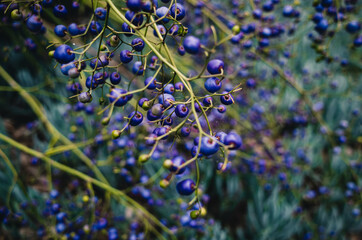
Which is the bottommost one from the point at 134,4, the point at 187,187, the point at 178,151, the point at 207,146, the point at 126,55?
the point at 178,151

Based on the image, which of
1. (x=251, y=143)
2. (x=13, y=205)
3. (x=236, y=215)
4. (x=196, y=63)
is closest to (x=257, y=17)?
(x=196, y=63)

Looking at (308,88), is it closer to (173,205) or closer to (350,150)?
(350,150)

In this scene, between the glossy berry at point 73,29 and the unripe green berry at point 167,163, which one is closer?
the unripe green berry at point 167,163

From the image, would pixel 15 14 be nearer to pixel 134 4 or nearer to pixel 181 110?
pixel 134 4

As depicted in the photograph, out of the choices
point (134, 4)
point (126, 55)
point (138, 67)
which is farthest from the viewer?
point (138, 67)

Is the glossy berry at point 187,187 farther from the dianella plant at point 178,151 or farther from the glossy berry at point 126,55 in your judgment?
the glossy berry at point 126,55

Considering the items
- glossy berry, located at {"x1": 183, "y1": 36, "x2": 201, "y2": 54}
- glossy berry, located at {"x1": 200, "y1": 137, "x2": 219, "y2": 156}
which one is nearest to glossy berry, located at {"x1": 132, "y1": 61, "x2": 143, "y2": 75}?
glossy berry, located at {"x1": 183, "y1": 36, "x2": 201, "y2": 54}

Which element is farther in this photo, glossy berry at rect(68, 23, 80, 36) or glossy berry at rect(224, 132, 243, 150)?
glossy berry at rect(68, 23, 80, 36)

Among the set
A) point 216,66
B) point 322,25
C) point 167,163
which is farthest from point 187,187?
point 322,25

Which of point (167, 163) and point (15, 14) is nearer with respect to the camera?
point (167, 163)

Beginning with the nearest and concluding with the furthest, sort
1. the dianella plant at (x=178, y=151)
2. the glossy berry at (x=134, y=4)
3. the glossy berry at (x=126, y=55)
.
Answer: the glossy berry at (x=134, y=4)
the glossy berry at (x=126, y=55)
the dianella plant at (x=178, y=151)

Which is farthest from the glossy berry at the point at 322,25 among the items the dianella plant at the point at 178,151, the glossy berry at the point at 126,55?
the glossy berry at the point at 126,55

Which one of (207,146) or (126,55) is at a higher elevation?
Answer: (126,55)

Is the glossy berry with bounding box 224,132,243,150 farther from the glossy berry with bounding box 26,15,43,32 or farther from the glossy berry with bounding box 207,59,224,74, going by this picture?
the glossy berry with bounding box 26,15,43,32
